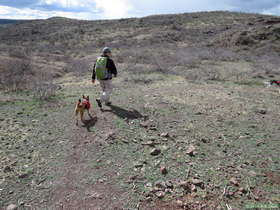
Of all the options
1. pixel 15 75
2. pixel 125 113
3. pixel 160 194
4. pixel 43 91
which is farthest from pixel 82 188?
pixel 15 75

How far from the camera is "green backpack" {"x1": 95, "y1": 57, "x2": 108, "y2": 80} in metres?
5.26

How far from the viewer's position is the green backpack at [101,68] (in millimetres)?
5262

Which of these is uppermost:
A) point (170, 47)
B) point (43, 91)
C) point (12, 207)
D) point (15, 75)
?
point (170, 47)

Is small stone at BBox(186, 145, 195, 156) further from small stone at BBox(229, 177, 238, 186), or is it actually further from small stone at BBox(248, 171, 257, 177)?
small stone at BBox(248, 171, 257, 177)

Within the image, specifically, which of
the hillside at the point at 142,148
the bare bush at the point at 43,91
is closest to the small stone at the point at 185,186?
the hillside at the point at 142,148

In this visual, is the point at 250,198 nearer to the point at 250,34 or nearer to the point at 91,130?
the point at 91,130

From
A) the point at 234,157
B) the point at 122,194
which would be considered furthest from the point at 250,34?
the point at 122,194

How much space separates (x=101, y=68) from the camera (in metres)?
5.28

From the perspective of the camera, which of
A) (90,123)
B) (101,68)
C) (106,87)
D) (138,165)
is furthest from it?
(106,87)

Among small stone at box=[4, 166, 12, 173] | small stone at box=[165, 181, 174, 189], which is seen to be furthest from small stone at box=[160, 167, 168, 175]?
small stone at box=[4, 166, 12, 173]

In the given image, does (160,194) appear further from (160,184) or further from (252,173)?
(252,173)

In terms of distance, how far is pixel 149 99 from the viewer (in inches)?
257

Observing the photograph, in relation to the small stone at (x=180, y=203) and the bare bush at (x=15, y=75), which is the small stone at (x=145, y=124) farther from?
the bare bush at (x=15, y=75)

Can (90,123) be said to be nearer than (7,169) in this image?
No
